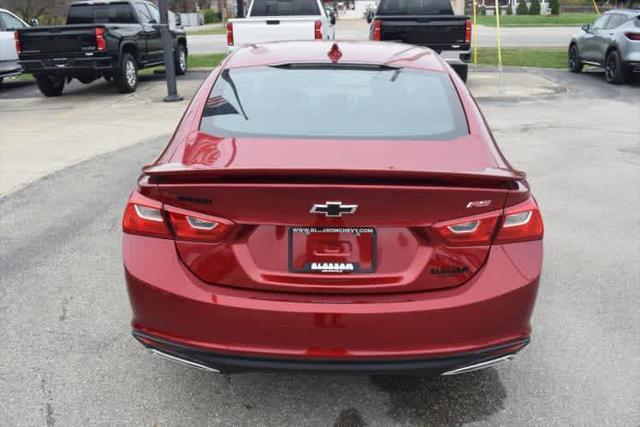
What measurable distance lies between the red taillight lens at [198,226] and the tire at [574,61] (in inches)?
679

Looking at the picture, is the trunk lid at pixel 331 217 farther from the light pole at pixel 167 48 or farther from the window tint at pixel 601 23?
the window tint at pixel 601 23

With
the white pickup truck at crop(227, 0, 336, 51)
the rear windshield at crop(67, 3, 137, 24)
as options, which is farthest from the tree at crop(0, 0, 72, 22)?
the white pickup truck at crop(227, 0, 336, 51)

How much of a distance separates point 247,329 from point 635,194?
18.5 feet

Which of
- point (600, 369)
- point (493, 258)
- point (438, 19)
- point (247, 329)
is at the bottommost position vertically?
point (600, 369)

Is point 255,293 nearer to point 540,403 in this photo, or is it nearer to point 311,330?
point 311,330

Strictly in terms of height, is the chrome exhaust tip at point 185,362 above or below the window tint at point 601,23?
below

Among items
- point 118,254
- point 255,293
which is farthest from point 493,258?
point 118,254

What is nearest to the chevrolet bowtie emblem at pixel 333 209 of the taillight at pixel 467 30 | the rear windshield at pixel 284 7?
the taillight at pixel 467 30

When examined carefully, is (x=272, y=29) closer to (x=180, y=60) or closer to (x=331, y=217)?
(x=180, y=60)

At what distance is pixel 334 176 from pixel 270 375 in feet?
4.63

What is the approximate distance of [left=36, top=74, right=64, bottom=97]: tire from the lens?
48.7ft

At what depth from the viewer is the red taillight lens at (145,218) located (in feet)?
8.87

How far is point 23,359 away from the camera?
365 cm

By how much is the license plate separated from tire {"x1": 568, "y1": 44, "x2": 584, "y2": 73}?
17.0 m
